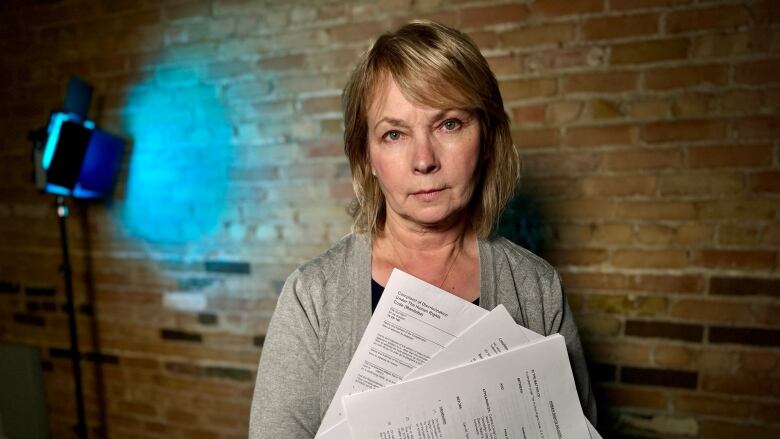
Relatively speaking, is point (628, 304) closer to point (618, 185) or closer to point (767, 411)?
point (618, 185)

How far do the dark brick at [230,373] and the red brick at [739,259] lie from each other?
6.16 feet

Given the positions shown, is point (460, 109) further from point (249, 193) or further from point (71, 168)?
point (71, 168)

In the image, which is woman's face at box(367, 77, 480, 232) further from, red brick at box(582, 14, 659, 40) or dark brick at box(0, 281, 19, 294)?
dark brick at box(0, 281, 19, 294)

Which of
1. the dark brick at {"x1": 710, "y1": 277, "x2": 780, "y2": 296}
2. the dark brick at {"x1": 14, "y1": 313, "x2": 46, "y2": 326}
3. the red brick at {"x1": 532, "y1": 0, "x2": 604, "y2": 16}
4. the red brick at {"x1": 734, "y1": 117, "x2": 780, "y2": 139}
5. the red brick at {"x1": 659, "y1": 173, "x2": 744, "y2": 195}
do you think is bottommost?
the dark brick at {"x1": 14, "y1": 313, "x2": 46, "y2": 326}

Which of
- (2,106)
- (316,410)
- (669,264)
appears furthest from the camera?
(2,106)

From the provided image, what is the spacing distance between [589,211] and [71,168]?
6.75 ft

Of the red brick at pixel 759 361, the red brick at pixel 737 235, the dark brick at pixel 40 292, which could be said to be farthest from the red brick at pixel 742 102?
the dark brick at pixel 40 292

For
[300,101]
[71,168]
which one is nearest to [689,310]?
[300,101]

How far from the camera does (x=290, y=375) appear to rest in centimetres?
84

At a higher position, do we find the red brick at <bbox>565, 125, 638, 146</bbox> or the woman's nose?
the red brick at <bbox>565, 125, 638, 146</bbox>

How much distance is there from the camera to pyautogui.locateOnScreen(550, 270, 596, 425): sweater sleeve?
96 cm

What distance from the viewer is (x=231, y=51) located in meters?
1.72

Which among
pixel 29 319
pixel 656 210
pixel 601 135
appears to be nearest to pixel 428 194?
pixel 601 135

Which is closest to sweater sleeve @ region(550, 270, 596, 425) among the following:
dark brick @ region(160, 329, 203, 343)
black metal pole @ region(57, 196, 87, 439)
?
dark brick @ region(160, 329, 203, 343)
